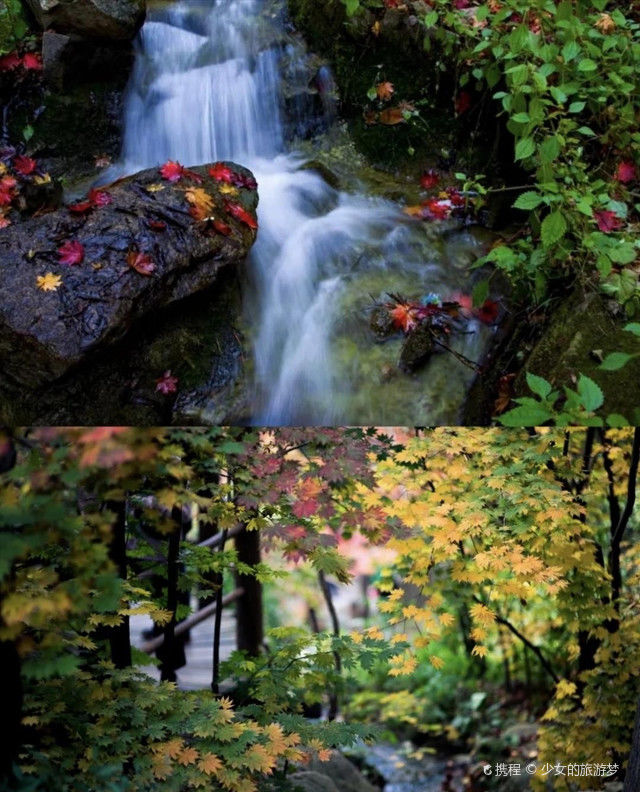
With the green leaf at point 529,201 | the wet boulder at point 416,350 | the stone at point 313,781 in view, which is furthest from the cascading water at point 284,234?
the stone at point 313,781

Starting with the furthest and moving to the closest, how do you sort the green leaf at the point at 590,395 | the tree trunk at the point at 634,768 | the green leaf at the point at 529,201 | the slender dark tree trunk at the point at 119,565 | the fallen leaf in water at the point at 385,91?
the fallen leaf in water at the point at 385,91 → the green leaf at the point at 529,201 → the tree trunk at the point at 634,768 → the slender dark tree trunk at the point at 119,565 → the green leaf at the point at 590,395

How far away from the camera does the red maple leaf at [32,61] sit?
4.56 meters

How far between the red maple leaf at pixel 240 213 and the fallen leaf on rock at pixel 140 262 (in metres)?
0.60

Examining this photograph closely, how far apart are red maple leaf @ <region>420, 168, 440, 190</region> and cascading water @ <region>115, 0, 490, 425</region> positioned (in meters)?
0.29

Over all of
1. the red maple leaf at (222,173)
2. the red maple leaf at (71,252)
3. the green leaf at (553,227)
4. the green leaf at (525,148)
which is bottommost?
the red maple leaf at (71,252)

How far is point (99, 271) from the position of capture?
3.18m

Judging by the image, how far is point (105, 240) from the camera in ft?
10.7

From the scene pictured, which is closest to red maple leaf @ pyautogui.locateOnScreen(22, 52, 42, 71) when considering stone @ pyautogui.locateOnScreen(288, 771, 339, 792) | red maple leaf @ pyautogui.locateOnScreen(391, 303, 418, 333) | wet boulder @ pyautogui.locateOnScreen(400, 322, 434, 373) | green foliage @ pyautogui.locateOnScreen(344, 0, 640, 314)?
green foliage @ pyautogui.locateOnScreen(344, 0, 640, 314)

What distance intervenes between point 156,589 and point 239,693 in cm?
56

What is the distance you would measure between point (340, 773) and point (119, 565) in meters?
2.30

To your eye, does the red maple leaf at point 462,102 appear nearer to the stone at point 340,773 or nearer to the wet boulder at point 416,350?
the wet boulder at point 416,350

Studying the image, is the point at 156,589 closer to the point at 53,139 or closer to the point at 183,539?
the point at 183,539

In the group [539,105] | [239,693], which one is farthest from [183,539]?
[539,105]

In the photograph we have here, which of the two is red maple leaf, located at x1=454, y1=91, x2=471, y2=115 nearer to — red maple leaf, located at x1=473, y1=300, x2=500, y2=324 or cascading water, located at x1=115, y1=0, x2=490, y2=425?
cascading water, located at x1=115, y1=0, x2=490, y2=425
